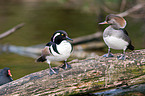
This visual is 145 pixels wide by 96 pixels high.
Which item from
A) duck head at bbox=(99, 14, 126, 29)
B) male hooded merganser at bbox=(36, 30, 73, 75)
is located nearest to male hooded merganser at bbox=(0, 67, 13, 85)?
male hooded merganser at bbox=(36, 30, 73, 75)

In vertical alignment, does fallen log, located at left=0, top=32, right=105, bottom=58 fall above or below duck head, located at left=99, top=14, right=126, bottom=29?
above

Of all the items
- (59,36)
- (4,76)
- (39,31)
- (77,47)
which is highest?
(39,31)

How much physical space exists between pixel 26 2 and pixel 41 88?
28067 millimetres

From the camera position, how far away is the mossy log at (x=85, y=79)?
4805 mm

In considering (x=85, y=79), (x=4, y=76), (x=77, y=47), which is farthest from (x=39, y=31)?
(x=85, y=79)

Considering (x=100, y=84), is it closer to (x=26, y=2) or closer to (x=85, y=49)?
(x=85, y=49)

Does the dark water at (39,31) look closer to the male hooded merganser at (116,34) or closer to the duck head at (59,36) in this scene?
the duck head at (59,36)

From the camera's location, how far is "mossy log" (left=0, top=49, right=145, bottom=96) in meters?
4.80

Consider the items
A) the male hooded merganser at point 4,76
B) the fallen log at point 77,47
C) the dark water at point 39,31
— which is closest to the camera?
the male hooded merganser at point 4,76

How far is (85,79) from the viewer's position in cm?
486

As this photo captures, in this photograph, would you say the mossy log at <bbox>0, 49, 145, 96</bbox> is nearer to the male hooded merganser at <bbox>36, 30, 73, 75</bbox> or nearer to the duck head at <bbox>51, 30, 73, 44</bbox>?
the male hooded merganser at <bbox>36, 30, 73, 75</bbox>

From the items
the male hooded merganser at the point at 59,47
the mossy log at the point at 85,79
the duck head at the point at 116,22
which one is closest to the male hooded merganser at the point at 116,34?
the duck head at the point at 116,22

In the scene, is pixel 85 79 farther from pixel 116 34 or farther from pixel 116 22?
pixel 116 22

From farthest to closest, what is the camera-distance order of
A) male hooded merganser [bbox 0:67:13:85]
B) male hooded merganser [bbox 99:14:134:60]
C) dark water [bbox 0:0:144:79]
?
dark water [bbox 0:0:144:79] → male hooded merganser [bbox 0:67:13:85] → male hooded merganser [bbox 99:14:134:60]
